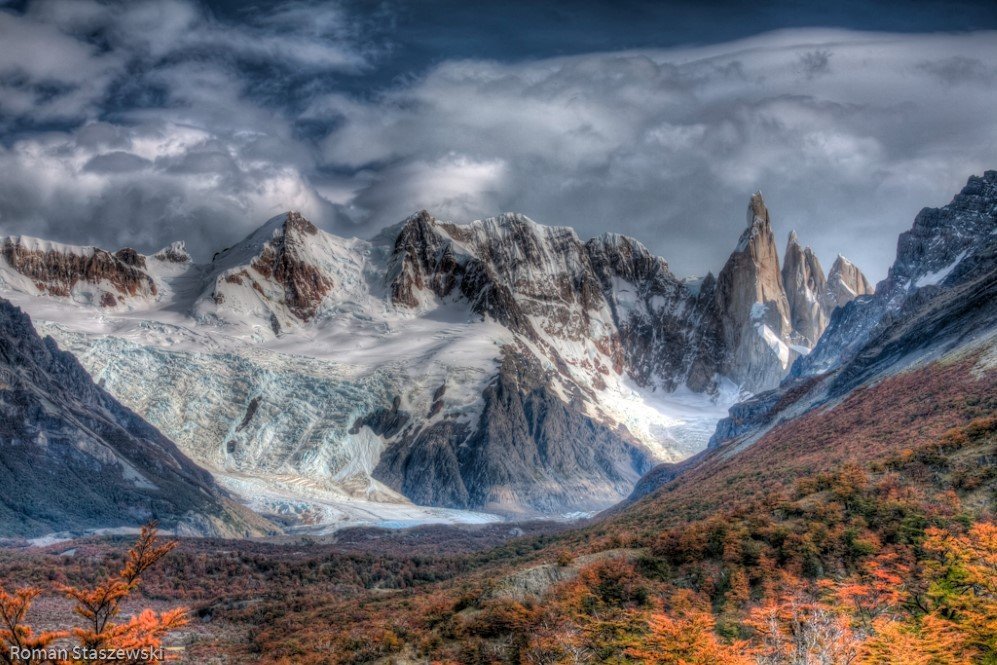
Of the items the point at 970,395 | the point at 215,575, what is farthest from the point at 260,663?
the point at 970,395

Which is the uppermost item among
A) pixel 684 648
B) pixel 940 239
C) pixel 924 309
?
pixel 940 239

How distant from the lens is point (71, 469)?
116 meters

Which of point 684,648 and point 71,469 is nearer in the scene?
point 684,648

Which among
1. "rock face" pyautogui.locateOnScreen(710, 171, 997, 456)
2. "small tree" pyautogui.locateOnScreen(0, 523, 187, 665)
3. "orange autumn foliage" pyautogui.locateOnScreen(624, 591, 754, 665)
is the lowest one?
"orange autumn foliage" pyautogui.locateOnScreen(624, 591, 754, 665)

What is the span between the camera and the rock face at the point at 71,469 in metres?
106

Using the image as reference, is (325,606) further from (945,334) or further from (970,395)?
(945,334)

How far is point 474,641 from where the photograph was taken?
31516 millimetres

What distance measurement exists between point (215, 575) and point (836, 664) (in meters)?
58.2

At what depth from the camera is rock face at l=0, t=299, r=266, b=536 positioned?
10625 centimetres
